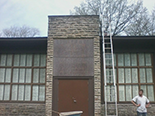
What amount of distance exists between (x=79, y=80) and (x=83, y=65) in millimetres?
690

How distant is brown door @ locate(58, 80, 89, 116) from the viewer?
897 cm

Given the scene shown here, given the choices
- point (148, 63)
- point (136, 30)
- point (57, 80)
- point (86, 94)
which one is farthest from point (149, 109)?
point (136, 30)

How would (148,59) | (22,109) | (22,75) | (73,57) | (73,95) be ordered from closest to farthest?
→ (73,95)
(73,57)
(22,109)
(148,59)
(22,75)

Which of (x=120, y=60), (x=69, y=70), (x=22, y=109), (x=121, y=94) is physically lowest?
(x=22, y=109)

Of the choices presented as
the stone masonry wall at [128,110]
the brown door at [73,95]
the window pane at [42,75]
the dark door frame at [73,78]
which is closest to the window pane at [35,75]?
the window pane at [42,75]

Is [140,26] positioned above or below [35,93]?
above

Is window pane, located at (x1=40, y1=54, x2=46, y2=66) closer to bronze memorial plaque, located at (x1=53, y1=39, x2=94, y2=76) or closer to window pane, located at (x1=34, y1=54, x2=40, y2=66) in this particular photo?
window pane, located at (x1=34, y1=54, x2=40, y2=66)

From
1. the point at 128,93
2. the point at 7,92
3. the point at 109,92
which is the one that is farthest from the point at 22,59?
the point at 128,93

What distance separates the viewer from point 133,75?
10.0 metres

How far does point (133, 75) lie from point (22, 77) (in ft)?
18.0

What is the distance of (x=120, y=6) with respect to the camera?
24844 millimetres

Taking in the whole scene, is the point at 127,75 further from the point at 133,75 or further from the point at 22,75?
the point at 22,75

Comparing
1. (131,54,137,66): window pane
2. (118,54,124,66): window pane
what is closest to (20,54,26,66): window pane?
(118,54,124,66): window pane

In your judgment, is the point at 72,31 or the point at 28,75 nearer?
the point at 72,31
